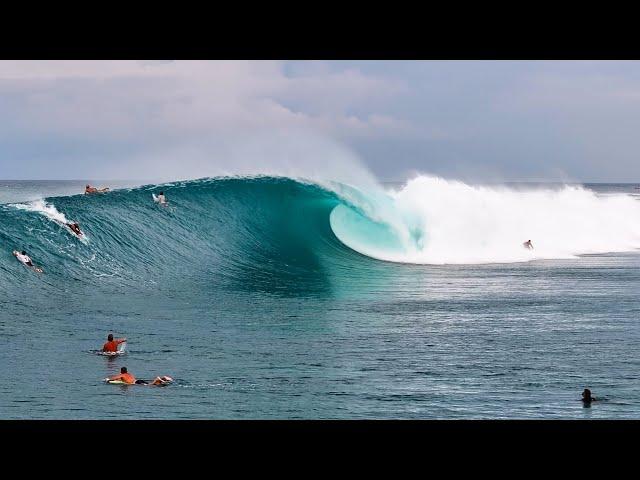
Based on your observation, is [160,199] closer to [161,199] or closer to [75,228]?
[161,199]

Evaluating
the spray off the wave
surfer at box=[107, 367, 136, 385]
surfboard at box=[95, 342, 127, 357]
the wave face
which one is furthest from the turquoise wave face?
surfer at box=[107, 367, 136, 385]

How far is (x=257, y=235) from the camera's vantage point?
22969mm

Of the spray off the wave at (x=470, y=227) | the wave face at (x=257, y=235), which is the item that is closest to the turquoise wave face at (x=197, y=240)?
the wave face at (x=257, y=235)

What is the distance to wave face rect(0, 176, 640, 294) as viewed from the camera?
19453 millimetres

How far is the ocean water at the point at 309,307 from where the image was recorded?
1091 centimetres

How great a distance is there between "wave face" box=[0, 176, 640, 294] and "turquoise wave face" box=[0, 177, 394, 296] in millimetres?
27

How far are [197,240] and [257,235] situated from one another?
5.21 ft

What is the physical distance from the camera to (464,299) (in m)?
19.1

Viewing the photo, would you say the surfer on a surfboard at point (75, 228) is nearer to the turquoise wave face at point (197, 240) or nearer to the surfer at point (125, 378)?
the turquoise wave face at point (197, 240)

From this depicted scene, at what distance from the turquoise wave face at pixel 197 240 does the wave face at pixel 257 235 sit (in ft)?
0.09

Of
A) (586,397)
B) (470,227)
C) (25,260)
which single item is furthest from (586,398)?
(470,227)
